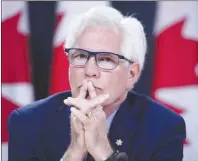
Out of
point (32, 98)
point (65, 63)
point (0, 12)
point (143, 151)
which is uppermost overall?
point (0, 12)

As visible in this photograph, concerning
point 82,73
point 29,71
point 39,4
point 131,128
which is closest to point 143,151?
point 131,128

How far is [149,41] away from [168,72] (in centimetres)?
12

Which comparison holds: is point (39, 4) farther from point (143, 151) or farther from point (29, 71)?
point (143, 151)

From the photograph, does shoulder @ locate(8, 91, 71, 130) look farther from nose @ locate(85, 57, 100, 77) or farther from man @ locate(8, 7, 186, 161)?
nose @ locate(85, 57, 100, 77)

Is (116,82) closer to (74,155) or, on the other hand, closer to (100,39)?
(100,39)

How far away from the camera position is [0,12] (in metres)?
1.11

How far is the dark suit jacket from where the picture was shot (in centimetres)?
99

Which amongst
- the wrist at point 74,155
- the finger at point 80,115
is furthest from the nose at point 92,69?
the wrist at point 74,155

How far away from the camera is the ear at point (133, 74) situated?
0.98 meters

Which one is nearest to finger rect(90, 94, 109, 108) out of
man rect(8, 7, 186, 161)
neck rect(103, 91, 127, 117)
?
man rect(8, 7, 186, 161)

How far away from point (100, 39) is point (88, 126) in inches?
9.7

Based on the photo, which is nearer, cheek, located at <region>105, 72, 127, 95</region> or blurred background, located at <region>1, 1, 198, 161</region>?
cheek, located at <region>105, 72, 127, 95</region>

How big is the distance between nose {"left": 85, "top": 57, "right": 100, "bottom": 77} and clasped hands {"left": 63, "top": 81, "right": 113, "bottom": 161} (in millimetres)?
25

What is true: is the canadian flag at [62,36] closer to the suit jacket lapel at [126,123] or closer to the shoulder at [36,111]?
the shoulder at [36,111]
